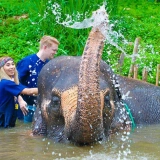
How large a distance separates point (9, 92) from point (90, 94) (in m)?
2.19

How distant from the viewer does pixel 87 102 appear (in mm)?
4621

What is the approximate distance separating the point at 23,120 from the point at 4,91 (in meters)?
0.70

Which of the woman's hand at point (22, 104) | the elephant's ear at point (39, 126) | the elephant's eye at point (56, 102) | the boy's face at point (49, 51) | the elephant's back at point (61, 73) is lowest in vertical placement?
the elephant's ear at point (39, 126)

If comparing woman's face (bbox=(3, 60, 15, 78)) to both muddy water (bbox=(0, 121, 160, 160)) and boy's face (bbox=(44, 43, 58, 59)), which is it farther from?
muddy water (bbox=(0, 121, 160, 160))

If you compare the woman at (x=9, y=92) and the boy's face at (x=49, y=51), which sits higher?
the boy's face at (x=49, y=51)

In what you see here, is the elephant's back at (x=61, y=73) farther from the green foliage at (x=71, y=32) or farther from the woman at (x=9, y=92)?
the green foliage at (x=71, y=32)

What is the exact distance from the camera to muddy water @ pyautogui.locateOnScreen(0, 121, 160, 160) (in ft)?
16.3

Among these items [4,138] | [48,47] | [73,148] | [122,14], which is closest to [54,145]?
[73,148]

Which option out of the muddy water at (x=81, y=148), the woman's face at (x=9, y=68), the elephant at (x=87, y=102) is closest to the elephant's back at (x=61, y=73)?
the elephant at (x=87, y=102)

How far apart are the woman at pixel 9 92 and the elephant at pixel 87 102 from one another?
460mm

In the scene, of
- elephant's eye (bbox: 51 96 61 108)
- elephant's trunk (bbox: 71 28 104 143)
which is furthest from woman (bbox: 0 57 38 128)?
elephant's trunk (bbox: 71 28 104 143)

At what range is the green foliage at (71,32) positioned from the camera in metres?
9.76

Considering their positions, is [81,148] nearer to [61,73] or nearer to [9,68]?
[61,73]

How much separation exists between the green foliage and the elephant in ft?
6.07
